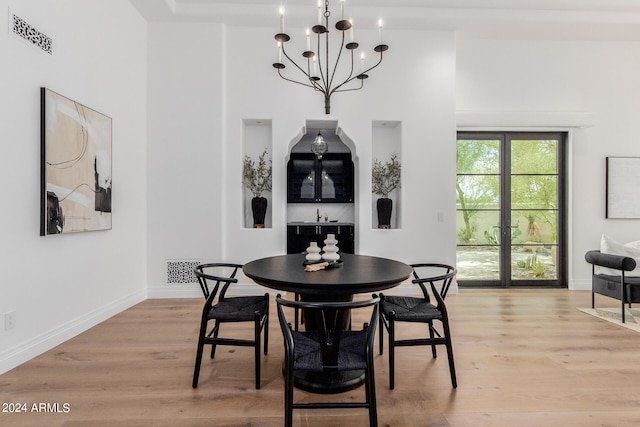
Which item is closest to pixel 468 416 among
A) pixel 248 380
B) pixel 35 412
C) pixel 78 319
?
pixel 248 380

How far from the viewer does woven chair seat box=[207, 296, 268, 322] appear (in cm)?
241

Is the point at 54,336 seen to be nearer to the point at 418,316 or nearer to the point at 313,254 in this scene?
the point at 313,254

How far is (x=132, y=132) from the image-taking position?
14.6ft

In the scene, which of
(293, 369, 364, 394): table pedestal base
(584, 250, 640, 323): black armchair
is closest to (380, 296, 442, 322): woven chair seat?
(293, 369, 364, 394): table pedestal base

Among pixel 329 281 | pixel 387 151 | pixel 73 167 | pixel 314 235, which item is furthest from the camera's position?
pixel 387 151

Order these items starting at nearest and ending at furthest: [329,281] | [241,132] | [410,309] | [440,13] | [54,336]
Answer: [329,281] → [410,309] → [54,336] → [440,13] → [241,132]

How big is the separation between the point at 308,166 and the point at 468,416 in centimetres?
414

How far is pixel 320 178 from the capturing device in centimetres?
554

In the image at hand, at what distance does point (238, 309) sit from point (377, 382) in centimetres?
113

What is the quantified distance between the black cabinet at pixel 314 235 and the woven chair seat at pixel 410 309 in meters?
2.38

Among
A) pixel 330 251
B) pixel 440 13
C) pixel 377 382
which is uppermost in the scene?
pixel 440 13

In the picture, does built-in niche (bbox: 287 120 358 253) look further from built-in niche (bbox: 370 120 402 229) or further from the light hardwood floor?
the light hardwood floor

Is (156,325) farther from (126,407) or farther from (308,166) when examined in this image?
(308,166)

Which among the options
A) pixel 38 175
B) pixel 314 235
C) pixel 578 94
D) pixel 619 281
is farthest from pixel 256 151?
pixel 578 94
